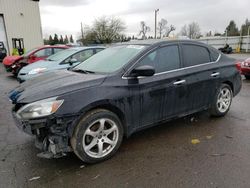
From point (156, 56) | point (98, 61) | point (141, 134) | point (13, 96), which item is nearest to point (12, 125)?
point (13, 96)

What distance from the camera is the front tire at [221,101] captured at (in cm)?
454

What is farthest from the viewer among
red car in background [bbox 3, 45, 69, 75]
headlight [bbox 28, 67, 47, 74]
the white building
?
the white building

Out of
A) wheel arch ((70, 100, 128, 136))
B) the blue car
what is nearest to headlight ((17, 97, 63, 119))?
wheel arch ((70, 100, 128, 136))

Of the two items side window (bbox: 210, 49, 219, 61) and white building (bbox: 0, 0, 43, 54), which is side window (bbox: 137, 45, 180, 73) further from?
white building (bbox: 0, 0, 43, 54)

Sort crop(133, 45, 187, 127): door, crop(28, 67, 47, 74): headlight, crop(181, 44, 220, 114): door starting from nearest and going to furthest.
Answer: crop(133, 45, 187, 127): door < crop(181, 44, 220, 114): door < crop(28, 67, 47, 74): headlight

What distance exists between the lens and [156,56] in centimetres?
364

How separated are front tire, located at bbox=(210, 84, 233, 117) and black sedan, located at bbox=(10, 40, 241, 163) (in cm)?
12

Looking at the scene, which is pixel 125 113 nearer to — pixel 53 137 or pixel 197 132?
pixel 53 137

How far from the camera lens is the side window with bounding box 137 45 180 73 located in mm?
3555

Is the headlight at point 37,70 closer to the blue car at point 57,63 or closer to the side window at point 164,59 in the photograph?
the blue car at point 57,63

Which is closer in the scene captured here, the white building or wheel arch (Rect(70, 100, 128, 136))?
wheel arch (Rect(70, 100, 128, 136))

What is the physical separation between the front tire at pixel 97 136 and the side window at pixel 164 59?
0.97 m

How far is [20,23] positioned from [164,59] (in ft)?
90.5

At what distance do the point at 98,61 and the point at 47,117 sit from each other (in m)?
1.60
